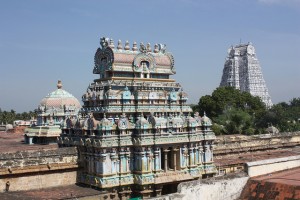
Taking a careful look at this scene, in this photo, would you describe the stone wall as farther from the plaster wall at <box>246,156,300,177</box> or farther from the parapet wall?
the parapet wall

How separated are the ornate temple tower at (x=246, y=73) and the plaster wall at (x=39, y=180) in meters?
61.1

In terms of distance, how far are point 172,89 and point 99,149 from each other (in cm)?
662

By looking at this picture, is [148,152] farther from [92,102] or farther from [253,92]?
[253,92]

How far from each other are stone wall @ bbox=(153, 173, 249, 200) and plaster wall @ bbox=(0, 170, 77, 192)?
6700 millimetres

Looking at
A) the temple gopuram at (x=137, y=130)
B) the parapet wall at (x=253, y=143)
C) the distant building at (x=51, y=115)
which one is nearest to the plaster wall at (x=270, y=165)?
the temple gopuram at (x=137, y=130)

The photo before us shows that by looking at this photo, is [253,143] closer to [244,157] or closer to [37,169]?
[244,157]

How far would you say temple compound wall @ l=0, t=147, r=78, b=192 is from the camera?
1845 cm

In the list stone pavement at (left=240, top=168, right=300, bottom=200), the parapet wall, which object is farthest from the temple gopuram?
the parapet wall

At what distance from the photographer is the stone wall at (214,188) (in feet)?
52.8

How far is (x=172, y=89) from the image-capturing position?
78.3ft

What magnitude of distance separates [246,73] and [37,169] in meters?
64.1

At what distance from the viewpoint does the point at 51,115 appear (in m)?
33.3

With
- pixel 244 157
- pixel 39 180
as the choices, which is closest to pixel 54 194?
pixel 39 180

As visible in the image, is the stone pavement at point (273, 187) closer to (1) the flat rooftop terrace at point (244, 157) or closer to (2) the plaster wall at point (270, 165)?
(2) the plaster wall at point (270, 165)
